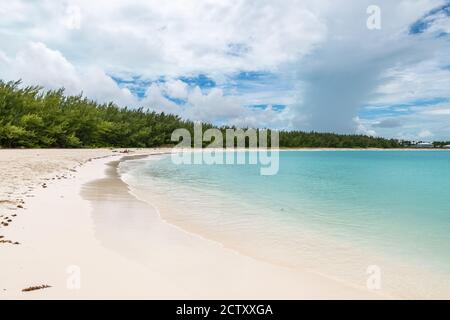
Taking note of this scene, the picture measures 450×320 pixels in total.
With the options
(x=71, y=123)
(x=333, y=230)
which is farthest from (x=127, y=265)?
(x=71, y=123)

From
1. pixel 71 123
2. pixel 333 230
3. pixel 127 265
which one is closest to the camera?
pixel 127 265

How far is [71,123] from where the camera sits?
56250mm

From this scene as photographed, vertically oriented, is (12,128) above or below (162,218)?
above

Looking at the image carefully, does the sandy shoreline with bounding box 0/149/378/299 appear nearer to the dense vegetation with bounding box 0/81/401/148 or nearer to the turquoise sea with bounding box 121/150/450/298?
the turquoise sea with bounding box 121/150/450/298

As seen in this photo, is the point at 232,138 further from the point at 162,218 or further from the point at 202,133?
the point at 162,218

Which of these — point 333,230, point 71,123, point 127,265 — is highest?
point 71,123

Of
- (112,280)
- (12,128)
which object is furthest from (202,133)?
(112,280)

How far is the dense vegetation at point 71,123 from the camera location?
45250 millimetres

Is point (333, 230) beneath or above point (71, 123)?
beneath

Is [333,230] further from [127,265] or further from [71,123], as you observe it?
[71,123]

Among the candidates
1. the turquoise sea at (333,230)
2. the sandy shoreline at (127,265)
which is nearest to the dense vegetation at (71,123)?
the turquoise sea at (333,230)

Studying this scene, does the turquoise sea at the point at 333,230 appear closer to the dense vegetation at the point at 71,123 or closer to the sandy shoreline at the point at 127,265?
the sandy shoreline at the point at 127,265

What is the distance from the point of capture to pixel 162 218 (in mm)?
10141
